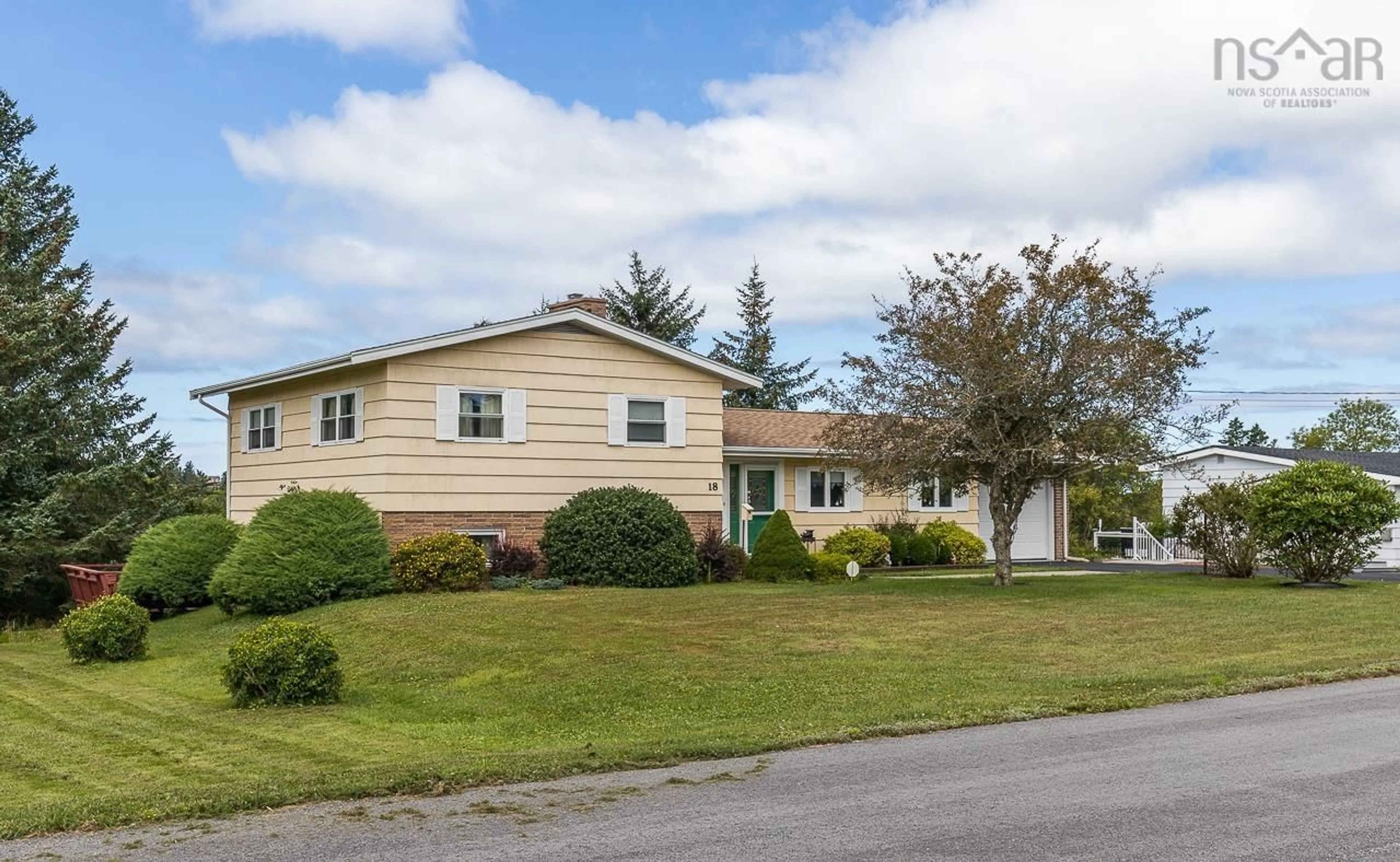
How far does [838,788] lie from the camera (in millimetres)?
7930

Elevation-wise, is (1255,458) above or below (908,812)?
above

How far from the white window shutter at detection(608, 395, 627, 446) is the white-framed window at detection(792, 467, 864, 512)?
596 cm

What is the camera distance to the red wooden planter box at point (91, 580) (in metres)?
23.0

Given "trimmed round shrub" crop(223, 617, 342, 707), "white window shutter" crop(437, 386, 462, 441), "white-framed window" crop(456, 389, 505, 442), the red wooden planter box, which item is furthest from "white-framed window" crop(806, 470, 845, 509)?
"trimmed round shrub" crop(223, 617, 342, 707)

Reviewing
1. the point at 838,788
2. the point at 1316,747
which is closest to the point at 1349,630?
the point at 1316,747

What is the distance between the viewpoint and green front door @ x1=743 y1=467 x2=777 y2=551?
28.8m

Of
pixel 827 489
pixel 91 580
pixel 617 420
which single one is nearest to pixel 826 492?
pixel 827 489

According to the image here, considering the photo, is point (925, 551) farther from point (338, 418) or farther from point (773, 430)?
point (338, 418)

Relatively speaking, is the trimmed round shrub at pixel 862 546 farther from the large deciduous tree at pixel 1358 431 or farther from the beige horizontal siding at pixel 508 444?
the large deciduous tree at pixel 1358 431

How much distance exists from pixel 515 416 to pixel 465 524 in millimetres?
2120

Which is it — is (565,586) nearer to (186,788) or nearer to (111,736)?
(111,736)

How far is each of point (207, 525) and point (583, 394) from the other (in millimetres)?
6927

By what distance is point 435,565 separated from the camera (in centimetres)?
2077

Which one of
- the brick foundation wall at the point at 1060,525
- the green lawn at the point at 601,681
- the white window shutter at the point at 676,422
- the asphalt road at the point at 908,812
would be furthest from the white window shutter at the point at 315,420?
the brick foundation wall at the point at 1060,525
